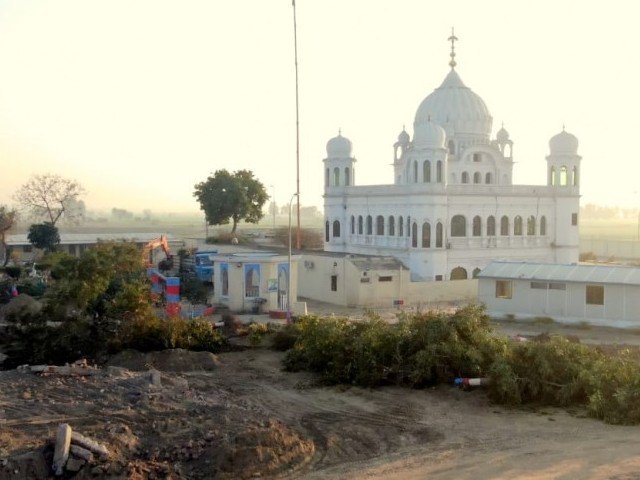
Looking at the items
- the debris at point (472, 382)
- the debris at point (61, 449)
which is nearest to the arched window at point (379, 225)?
the debris at point (472, 382)

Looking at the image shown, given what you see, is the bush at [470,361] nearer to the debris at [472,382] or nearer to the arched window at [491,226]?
the debris at [472,382]

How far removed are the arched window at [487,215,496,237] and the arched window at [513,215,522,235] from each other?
1.51 metres

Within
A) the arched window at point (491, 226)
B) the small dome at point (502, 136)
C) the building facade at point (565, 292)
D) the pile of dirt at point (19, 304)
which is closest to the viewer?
the pile of dirt at point (19, 304)

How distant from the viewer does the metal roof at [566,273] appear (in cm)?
2850

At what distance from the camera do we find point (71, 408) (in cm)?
Answer: 1562

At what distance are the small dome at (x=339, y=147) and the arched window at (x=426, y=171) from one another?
678 cm

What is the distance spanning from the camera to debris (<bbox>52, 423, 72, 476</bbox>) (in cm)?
1227

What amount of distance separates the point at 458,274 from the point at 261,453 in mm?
29211

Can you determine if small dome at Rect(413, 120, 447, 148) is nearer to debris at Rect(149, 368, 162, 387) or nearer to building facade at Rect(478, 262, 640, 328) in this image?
building facade at Rect(478, 262, 640, 328)

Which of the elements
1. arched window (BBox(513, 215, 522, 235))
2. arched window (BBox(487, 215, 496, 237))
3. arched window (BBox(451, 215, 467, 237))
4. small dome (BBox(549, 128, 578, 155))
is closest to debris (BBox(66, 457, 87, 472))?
arched window (BBox(451, 215, 467, 237))

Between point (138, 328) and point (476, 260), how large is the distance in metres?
23.3

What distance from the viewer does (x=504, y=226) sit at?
141ft

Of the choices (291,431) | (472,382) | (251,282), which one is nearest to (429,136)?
(251,282)

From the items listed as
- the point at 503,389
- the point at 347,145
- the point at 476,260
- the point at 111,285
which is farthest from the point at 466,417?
the point at 347,145
